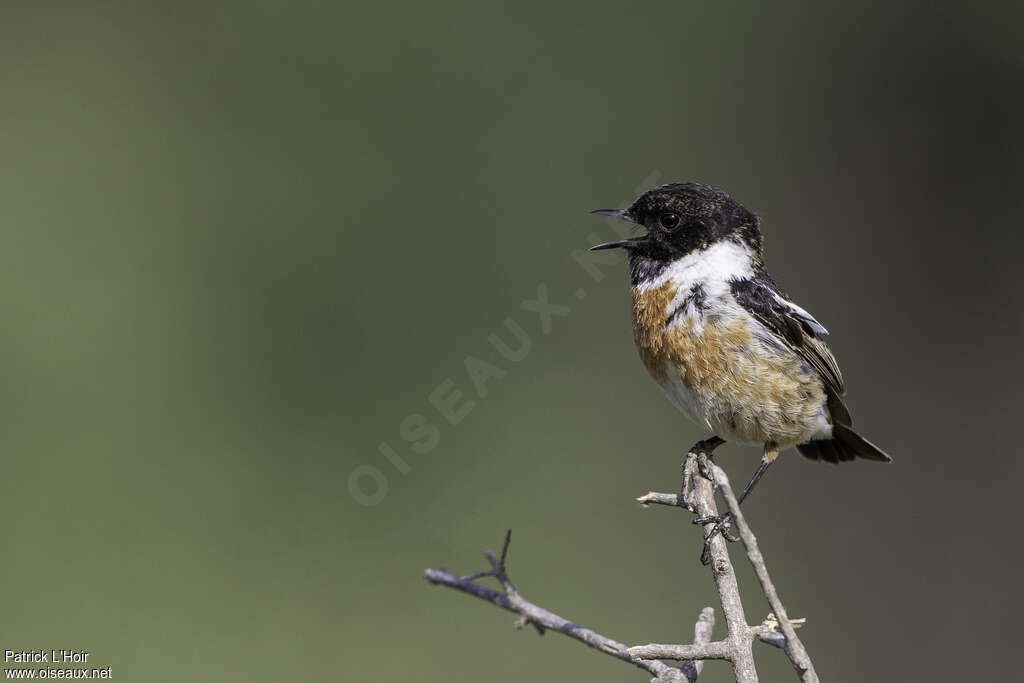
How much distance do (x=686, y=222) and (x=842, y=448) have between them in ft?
4.13

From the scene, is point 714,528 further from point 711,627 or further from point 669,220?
point 669,220

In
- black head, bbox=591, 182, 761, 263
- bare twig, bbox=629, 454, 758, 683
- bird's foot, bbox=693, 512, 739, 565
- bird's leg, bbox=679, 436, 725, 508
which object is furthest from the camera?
black head, bbox=591, 182, 761, 263

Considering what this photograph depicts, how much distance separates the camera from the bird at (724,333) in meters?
4.22

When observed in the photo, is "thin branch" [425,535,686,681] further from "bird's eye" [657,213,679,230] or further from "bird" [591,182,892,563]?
"bird's eye" [657,213,679,230]

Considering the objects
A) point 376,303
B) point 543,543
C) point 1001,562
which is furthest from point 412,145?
point 1001,562

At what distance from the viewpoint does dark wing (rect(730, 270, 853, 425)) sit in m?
4.34

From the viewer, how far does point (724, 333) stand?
4.22m

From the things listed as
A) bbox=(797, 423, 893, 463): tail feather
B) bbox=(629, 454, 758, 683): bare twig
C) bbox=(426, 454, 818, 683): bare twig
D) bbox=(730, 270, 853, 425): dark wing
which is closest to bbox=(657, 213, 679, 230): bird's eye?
bbox=(730, 270, 853, 425): dark wing

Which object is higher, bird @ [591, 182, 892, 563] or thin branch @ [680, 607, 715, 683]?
bird @ [591, 182, 892, 563]

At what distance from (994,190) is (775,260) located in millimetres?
1647

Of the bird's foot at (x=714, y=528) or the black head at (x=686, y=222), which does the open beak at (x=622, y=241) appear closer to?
the black head at (x=686, y=222)

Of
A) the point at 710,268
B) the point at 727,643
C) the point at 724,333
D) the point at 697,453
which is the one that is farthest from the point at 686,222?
the point at 727,643

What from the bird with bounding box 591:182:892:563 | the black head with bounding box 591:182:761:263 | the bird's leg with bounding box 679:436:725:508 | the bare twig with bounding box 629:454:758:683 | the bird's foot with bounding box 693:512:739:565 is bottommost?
→ the bare twig with bounding box 629:454:758:683

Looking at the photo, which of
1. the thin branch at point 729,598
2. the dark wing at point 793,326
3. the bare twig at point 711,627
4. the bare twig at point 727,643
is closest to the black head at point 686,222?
the dark wing at point 793,326
